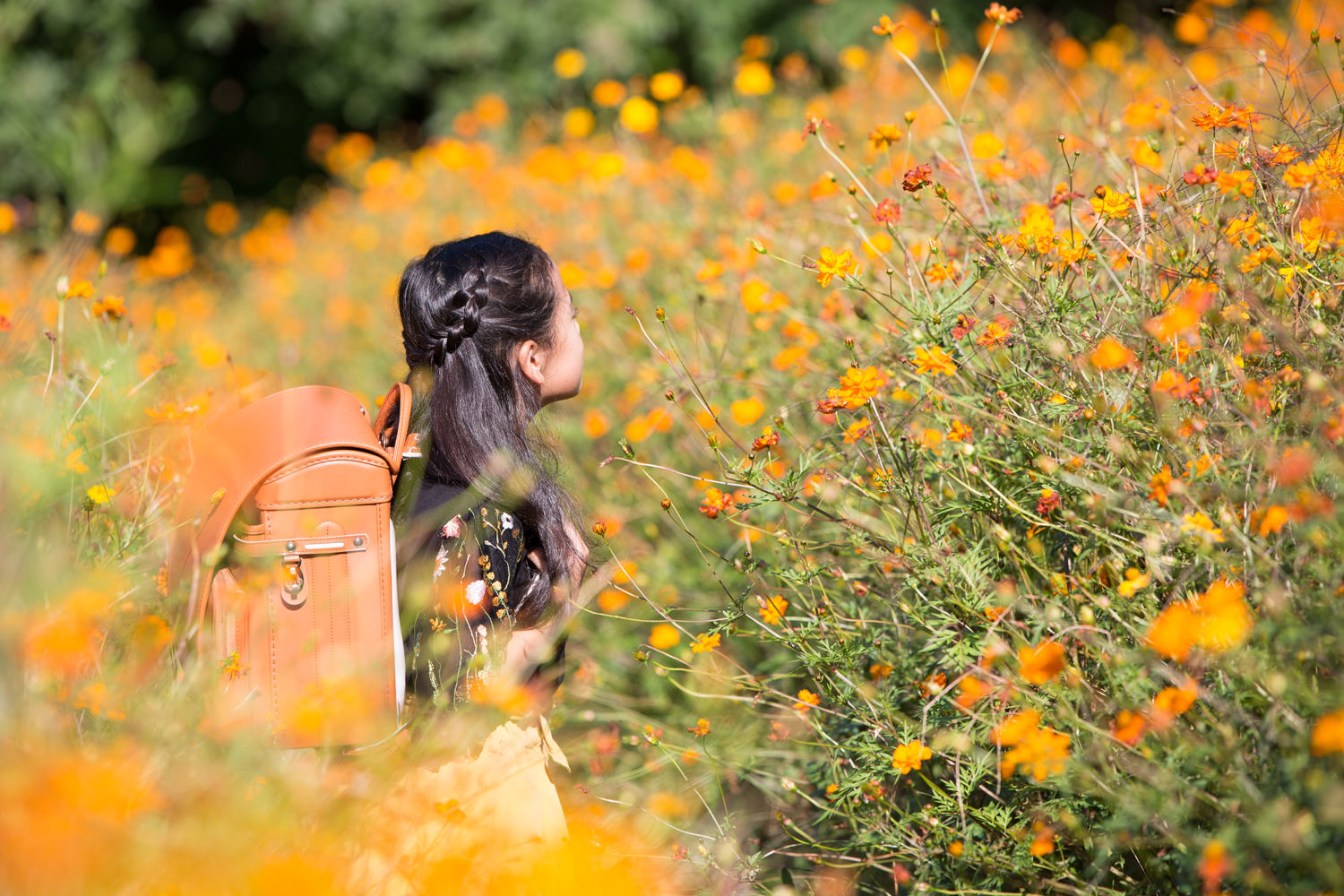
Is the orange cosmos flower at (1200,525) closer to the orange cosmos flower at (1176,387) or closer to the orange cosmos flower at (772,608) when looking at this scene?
the orange cosmos flower at (1176,387)

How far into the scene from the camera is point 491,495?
1.91 metres

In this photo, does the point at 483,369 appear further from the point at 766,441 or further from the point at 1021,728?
the point at 1021,728

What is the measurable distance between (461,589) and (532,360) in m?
0.52

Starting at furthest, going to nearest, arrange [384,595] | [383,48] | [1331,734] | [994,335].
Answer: [383,48] < [384,595] < [994,335] < [1331,734]

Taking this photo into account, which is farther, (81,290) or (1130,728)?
(81,290)

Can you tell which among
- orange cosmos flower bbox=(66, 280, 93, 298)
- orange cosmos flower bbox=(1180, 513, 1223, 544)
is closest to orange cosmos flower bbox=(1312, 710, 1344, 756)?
orange cosmos flower bbox=(1180, 513, 1223, 544)

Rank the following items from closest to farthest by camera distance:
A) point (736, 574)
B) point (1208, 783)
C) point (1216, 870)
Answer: point (1216, 870), point (1208, 783), point (736, 574)

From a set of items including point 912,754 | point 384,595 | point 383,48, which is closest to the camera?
point 912,754

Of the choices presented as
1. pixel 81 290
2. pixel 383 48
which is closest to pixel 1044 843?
pixel 81 290

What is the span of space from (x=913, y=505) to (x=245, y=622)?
1131 mm

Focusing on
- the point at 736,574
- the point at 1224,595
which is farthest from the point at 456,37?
the point at 1224,595

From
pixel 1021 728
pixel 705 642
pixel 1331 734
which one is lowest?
pixel 705 642

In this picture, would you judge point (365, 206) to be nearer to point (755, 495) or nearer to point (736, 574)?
point (736, 574)

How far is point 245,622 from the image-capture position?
1691 mm
